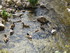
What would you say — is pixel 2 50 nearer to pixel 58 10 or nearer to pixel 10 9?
pixel 10 9

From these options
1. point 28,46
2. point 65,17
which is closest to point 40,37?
point 28,46

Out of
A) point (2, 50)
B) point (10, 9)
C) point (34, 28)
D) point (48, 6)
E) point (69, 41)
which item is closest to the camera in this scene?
point (2, 50)

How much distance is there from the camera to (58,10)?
8984 mm

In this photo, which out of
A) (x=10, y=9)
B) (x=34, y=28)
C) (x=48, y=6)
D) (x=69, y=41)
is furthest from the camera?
(x=48, y=6)

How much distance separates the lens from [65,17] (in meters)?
8.22

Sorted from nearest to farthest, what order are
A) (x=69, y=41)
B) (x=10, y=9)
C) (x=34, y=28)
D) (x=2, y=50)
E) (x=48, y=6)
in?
(x=2, y=50) < (x=69, y=41) < (x=34, y=28) < (x=10, y=9) < (x=48, y=6)

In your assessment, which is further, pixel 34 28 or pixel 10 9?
pixel 10 9

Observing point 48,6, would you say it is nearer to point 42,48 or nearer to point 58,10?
point 58,10

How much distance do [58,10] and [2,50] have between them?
4.13 m

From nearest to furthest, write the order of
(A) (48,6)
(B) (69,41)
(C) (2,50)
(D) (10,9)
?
(C) (2,50) → (B) (69,41) → (D) (10,9) → (A) (48,6)

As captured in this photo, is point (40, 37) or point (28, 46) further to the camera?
point (40, 37)

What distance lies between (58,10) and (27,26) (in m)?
2.30

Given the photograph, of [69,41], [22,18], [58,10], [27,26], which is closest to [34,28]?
[27,26]

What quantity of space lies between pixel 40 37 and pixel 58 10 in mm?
2729
